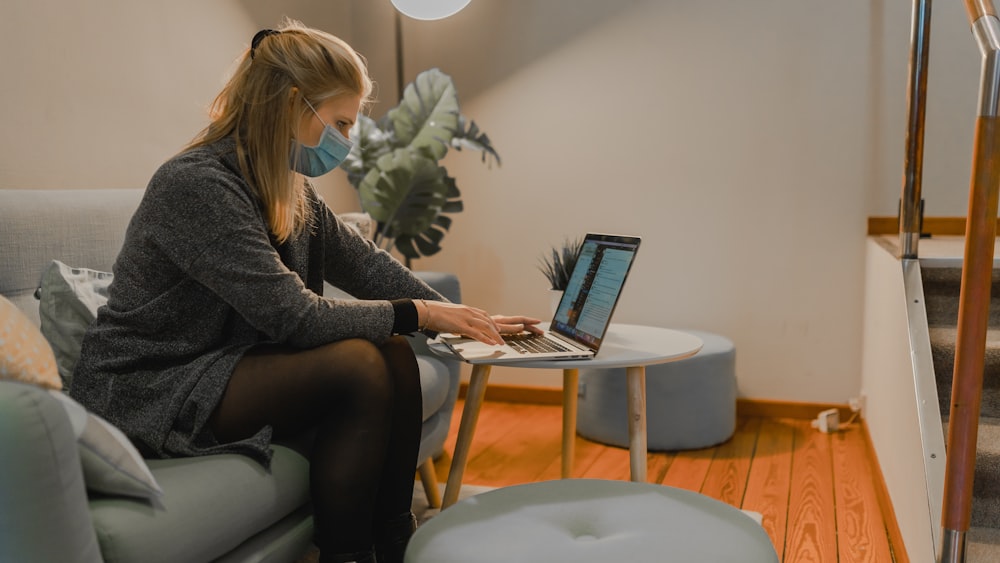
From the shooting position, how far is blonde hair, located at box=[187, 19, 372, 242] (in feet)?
4.65

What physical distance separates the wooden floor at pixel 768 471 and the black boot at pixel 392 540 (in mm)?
841

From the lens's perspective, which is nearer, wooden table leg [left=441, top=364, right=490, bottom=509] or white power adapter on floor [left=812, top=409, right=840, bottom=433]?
wooden table leg [left=441, top=364, right=490, bottom=509]

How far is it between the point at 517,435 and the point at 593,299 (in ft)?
4.08

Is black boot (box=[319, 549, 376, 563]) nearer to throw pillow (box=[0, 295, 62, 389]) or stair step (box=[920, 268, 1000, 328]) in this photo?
throw pillow (box=[0, 295, 62, 389])

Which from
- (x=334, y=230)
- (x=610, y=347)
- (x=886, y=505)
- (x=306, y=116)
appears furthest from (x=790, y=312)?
(x=306, y=116)

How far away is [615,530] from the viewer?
3.72ft

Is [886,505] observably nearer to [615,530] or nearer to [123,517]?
[615,530]

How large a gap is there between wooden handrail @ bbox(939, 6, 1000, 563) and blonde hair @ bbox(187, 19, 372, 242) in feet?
3.36

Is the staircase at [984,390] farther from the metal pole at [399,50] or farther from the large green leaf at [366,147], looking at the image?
the metal pole at [399,50]

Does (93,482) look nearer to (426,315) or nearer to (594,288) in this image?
(426,315)

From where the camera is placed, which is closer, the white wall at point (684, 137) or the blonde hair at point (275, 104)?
the blonde hair at point (275, 104)

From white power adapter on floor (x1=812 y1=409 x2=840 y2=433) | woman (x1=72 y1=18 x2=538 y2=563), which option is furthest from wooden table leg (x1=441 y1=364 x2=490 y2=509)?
white power adapter on floor (x1=812 y1=409 x2=840 y2=433)

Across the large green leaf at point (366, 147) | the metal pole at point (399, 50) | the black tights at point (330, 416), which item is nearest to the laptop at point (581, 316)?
the black tights at point (330, 416)

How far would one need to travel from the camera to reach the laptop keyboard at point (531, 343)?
1577 mm
